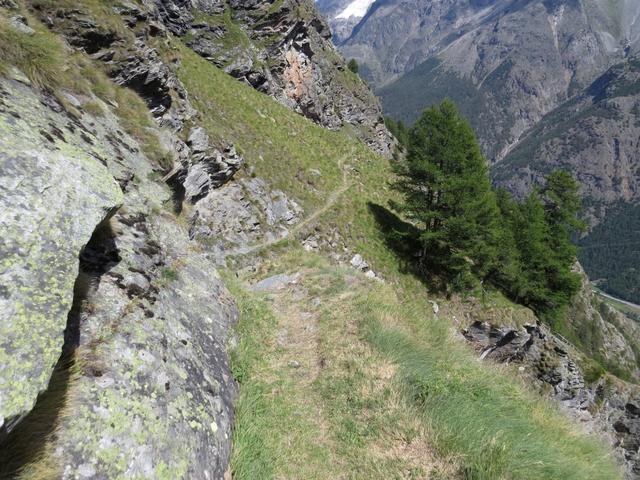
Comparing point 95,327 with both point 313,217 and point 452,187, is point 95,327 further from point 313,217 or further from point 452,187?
point 452,187

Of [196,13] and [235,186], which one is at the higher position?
[196,13]

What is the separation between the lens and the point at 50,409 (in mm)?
4320

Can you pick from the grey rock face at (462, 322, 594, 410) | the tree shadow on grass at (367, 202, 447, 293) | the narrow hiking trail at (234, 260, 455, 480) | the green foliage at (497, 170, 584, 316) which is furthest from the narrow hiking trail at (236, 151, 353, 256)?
the green foliage at (497, 170, 584, 316)

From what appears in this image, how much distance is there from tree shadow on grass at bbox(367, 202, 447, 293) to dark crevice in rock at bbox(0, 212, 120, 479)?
2496 centimetres

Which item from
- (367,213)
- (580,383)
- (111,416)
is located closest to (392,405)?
(111,416)

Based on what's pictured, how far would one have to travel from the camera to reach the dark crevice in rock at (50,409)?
375 cm

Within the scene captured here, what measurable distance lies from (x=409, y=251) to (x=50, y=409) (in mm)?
28814

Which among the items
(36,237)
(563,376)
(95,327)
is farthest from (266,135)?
(563,376)

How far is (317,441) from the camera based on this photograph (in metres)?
6.66

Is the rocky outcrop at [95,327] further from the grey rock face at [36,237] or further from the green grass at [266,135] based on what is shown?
the green grass at [266,135]

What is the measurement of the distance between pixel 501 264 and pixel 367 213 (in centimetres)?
1215

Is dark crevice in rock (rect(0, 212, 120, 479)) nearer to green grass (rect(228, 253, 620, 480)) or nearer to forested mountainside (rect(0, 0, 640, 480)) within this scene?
forested mountainside (rect(0, 0, 640, 480))

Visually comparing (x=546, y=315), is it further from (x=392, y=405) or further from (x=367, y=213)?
(x=392, y=405)

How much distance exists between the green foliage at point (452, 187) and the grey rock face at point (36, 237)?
23.9m
